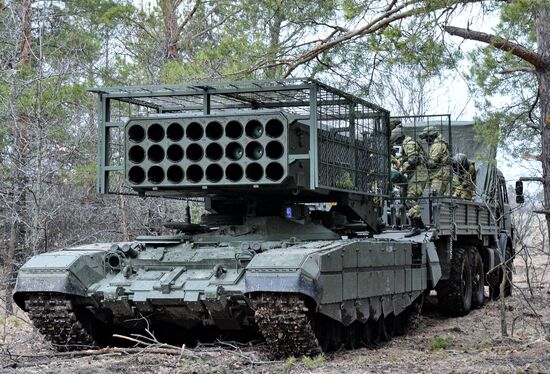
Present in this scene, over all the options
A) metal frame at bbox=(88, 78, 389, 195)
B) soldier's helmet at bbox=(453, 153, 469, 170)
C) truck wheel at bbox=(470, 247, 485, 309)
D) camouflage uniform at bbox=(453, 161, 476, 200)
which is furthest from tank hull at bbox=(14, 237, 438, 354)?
truck wheel at bbox=(470, 247, 485, 309)

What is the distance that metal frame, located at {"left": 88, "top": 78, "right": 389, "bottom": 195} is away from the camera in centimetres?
1047

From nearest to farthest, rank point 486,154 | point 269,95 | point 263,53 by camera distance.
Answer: point 269,95, point 263,53, point 486,154

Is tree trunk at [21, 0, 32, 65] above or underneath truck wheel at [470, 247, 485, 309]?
above

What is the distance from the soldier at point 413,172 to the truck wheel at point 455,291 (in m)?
1.35

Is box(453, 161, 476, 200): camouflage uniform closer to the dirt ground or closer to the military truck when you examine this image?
the military truck

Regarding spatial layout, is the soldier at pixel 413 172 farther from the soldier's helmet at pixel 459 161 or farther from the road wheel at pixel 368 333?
the road wheel at pixel 368 333

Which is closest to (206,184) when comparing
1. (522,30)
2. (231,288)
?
(231,288)

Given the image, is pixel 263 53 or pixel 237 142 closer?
pixel 237 142

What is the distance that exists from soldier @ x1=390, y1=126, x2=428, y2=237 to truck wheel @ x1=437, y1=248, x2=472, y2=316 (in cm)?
135

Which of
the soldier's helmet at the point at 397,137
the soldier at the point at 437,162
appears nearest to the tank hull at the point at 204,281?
the soldier at the point at 437,162

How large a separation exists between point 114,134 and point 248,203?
7786 millimetres

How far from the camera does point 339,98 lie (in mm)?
11242

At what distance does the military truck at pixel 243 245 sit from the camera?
9.88 m

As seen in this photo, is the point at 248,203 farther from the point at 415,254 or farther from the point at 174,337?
the point at 415,254
